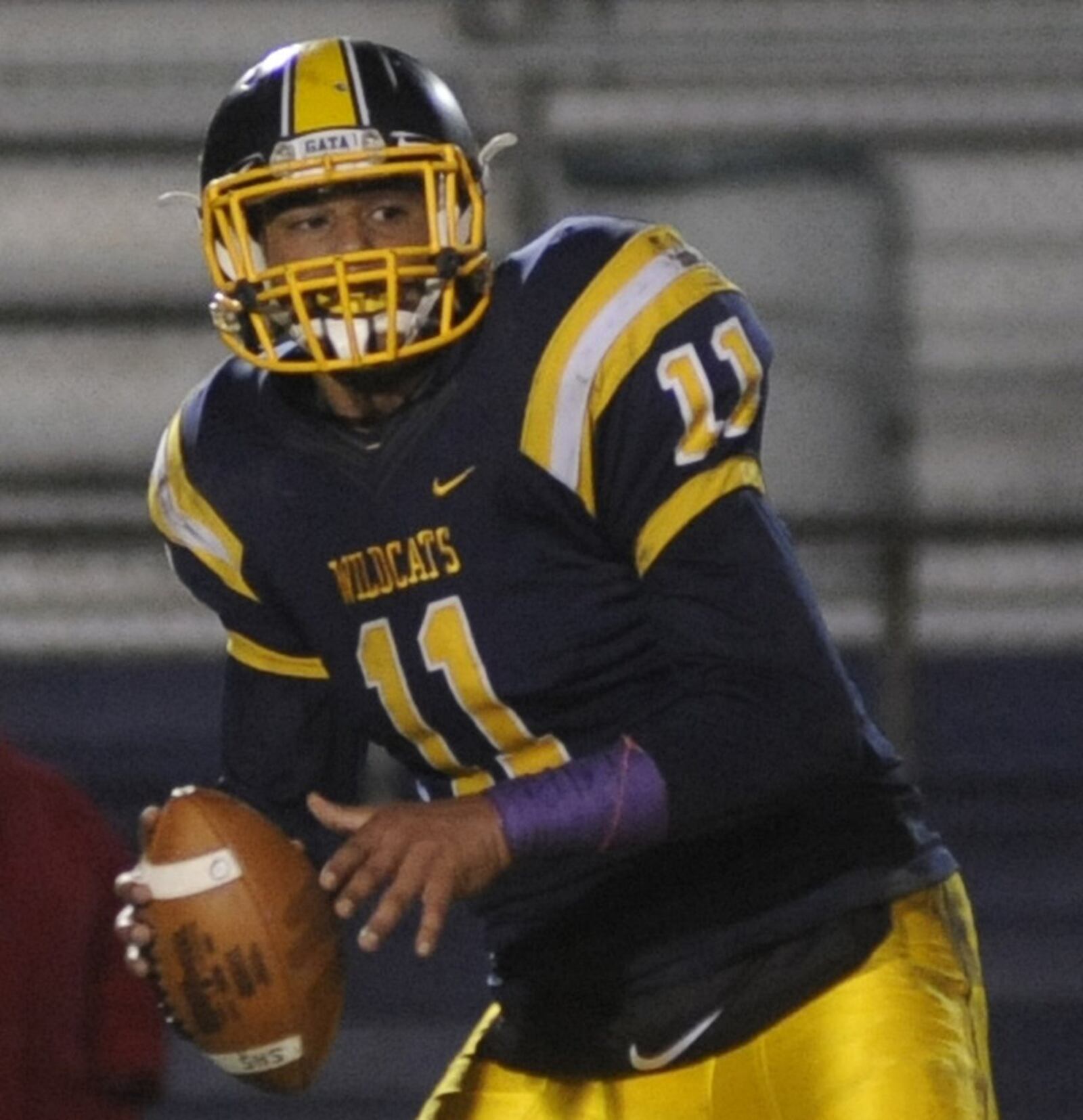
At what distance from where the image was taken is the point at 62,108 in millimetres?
5285

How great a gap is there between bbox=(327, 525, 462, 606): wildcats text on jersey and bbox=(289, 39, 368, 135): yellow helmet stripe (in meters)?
0.36

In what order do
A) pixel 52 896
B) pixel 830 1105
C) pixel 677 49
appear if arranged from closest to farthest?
pixel 830 1105
pixel 52 896
pixel 677 49

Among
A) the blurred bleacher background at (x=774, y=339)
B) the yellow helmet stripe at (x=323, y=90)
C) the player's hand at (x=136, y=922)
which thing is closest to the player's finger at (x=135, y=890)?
the player's hand at (x=136, y=922)

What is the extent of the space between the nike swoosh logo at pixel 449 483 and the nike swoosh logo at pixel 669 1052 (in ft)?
1.56

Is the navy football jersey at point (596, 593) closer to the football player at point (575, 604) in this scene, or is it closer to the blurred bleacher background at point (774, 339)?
the football player at point (575, 604)

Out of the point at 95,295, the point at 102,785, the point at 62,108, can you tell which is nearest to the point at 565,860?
the point at 62,108

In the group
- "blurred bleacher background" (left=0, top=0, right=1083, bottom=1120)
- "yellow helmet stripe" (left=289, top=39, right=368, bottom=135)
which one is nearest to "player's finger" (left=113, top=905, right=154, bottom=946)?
"yellow helmet stripe" (left=289, top=39, right=368, bottom=135)

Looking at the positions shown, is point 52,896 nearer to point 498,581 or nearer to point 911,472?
Result: point 498,581

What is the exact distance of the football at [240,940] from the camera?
222 centimetres

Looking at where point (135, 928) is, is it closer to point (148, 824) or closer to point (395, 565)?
point (148, 824)

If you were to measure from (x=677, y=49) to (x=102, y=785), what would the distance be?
83.1 inches

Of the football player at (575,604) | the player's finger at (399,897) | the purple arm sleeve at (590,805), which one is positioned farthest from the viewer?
the football player at (575,604)

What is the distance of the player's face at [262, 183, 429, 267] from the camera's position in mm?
2297

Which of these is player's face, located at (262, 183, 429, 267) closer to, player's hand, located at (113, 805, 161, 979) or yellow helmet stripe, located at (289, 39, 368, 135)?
yellow helmet stripe, located at (289, 39, 368, 135)
